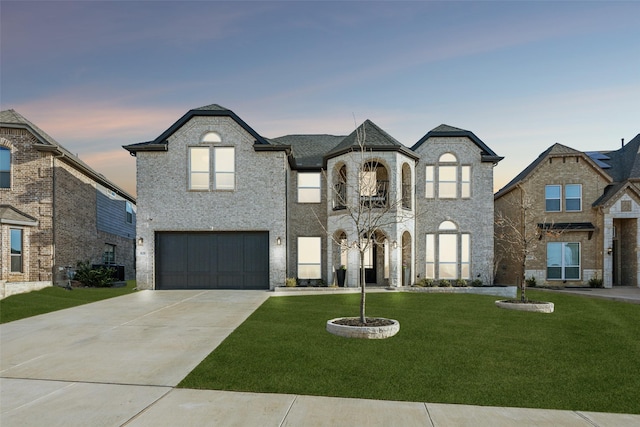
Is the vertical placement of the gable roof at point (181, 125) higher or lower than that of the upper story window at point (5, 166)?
higher

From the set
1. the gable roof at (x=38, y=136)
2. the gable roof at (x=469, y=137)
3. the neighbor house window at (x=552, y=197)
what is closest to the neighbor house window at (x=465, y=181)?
the gable roof at (x=469, y=137)

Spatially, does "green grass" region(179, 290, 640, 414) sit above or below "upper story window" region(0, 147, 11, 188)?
below

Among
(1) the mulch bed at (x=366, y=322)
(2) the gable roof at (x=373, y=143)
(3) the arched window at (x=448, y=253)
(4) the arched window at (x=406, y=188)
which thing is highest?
(2) the gable roof at (x=373, y=143)

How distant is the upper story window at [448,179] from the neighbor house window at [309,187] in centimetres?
599

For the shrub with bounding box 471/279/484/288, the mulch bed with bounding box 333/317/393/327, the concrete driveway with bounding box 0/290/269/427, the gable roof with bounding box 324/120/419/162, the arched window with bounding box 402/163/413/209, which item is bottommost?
the shrub with bounding box 471/279/484/288

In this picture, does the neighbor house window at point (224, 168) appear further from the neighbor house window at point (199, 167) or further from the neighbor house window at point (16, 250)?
the neighbor house window at point (16, 250)

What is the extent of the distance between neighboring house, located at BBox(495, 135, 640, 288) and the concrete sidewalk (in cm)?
1909

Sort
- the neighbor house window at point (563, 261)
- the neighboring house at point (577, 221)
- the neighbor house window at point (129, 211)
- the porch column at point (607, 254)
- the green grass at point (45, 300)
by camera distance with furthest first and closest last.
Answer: the neighbor house window at point (129, 211)
the neighbor house window at point (563, 261)
the neighboring house at point (577, 221)
the porch column at point (607, 254)
the green grass at point (45, 300)

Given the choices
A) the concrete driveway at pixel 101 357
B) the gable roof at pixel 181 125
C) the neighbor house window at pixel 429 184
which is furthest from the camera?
the neighbor house window at pixel 429 184

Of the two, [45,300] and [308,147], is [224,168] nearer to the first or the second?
[308,147]

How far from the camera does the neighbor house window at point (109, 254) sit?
2614 cm

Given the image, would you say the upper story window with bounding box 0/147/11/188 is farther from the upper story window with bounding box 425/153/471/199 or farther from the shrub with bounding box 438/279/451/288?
the shrub with bounding box 438/279/451/288

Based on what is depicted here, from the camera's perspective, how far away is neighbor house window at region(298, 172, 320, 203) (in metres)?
21.8

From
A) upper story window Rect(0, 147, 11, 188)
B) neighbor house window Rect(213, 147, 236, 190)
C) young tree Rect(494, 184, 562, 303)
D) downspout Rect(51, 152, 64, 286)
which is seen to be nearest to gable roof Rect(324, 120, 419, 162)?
neighbor house window Rect(213, 147, 236, 190)
